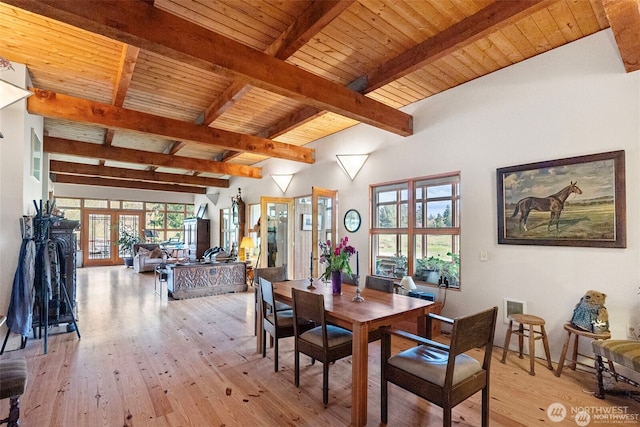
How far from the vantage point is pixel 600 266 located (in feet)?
9.25

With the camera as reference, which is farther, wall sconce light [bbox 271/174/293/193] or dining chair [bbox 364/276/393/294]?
wall sconce light [bbox 271/174/293/193]

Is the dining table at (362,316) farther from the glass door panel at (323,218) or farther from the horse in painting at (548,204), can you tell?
A: the glass door panel at (323,218)

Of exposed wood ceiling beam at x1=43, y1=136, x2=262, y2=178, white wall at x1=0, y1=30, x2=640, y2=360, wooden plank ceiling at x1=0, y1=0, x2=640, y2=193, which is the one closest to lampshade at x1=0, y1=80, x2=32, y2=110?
wooden plank ceiling at x1=0, y1=0, x2=640, y2=193

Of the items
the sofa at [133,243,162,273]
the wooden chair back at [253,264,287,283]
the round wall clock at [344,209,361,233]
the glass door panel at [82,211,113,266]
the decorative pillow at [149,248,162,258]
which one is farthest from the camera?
the glass door panel at [82,211,113,266]

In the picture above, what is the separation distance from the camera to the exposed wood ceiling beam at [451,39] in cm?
225

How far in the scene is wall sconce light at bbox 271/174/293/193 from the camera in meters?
6.84

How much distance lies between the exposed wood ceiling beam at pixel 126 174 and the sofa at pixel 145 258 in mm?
2275

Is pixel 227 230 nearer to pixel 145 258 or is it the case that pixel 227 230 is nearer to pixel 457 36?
pixel 145 258

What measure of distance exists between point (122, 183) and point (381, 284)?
33.3 feet

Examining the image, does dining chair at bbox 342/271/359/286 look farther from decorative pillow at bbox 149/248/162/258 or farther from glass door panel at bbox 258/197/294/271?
decorative pillow at bbox 149/248/162/258

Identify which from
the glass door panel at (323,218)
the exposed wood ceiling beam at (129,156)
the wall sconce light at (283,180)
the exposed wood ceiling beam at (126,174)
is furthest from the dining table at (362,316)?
the exposed wood ceiling beam at (126,174)

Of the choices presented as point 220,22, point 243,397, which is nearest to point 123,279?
point 243,397

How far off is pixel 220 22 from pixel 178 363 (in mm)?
3323

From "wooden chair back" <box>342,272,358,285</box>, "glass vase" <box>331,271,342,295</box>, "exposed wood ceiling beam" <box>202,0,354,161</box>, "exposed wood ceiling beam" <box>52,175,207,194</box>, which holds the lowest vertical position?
"wooden chair back" <box>342,272,358,285</box>
